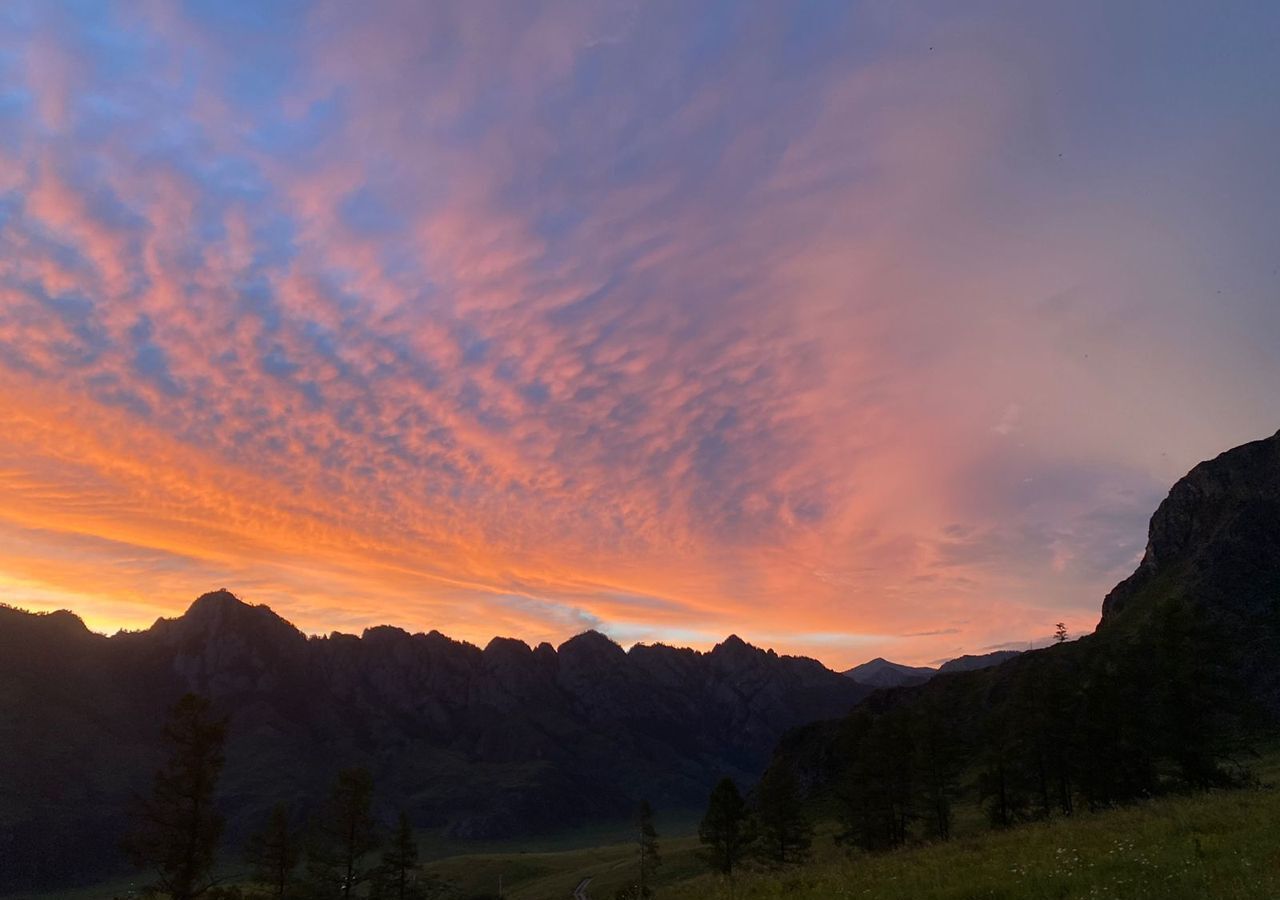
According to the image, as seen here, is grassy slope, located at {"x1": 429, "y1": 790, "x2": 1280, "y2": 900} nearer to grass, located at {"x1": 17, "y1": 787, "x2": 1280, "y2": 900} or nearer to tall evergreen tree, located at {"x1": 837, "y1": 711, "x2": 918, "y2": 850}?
grass, located at {"x1": 17, "y1": 787, "x2": 1280, "y2": 900}

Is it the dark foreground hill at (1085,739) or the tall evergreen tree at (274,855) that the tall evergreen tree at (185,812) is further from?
the dark foreground hill at (1085,739)

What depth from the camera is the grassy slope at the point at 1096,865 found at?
1464 centimetres

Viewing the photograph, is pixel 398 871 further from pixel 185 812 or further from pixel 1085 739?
pixel 1085 739

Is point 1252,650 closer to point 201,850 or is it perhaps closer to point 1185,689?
point 1185,689

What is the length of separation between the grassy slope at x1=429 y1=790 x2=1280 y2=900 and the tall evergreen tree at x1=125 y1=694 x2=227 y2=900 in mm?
26375

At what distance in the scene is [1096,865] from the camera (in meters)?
16.5

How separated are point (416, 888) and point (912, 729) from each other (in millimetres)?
46327

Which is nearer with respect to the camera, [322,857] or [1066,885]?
[1066,885]

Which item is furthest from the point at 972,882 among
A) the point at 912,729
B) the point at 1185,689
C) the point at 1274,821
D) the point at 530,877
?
the point at 530,877

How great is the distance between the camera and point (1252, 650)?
12538 centimetres

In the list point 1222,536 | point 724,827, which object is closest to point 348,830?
point 724,827

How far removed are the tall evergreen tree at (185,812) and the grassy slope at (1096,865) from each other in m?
26.4

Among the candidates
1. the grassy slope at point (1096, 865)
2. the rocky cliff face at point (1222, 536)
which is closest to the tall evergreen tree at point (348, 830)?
the grassy slope at point (1096, 865)

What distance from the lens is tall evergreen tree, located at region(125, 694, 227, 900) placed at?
123 feet
